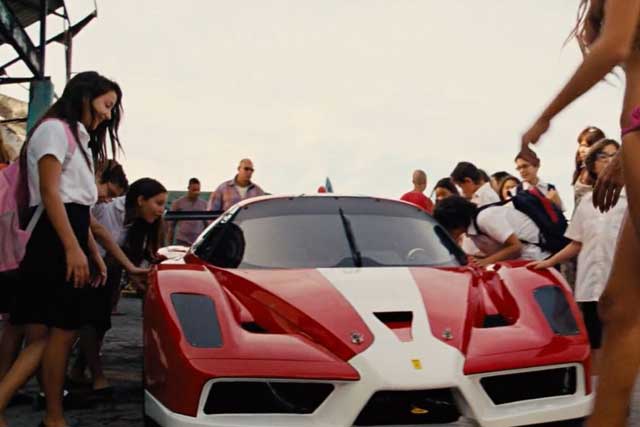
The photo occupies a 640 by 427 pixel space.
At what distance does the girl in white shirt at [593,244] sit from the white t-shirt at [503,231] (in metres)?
0.49

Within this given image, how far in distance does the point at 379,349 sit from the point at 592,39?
130 centimetres

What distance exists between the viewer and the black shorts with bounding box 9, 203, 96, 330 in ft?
11.5

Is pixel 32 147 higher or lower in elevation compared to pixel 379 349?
higher

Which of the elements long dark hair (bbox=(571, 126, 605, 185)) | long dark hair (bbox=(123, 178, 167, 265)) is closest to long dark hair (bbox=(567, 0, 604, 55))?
long dark hair (bbox=(123, 178, 167, 265))

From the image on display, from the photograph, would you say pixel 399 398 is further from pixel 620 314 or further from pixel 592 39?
pixel 592 39

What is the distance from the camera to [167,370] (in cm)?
300

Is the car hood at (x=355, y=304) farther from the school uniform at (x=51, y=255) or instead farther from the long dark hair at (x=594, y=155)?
the long dark hair at (x=594, y=155)

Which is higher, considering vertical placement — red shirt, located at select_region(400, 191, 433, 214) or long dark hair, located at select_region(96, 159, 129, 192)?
long dark hair, located at select_region(96, 159, 129, 192)

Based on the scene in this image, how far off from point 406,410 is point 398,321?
1.17 feet

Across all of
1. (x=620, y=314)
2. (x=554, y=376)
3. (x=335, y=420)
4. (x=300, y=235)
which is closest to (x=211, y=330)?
(x=335, y=420)

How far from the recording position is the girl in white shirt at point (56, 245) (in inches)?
137

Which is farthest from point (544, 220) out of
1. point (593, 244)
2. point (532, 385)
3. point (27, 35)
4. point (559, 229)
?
point (27, 35)

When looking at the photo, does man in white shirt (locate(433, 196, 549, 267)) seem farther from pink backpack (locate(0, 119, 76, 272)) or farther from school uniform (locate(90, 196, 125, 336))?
pink backpack (locate(0, 119, 76, 272))

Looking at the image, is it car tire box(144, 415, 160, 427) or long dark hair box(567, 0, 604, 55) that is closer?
long dark hair box(567, 0, 604, 55)
